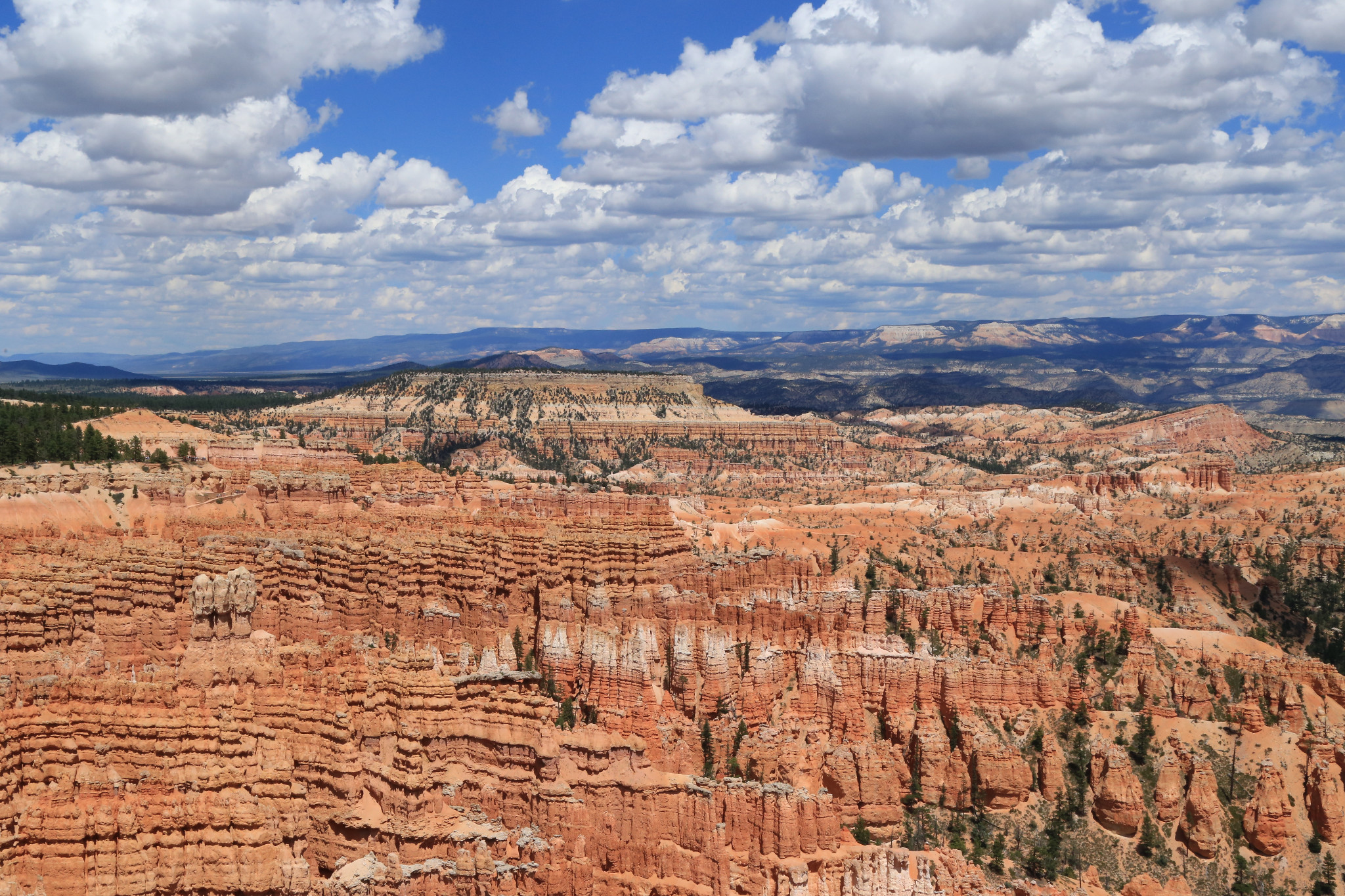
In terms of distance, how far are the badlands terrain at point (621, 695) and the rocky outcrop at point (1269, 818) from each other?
13 centimetres

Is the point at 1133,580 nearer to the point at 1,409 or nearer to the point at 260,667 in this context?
the point at 260,667

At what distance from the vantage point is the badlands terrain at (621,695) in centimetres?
3575

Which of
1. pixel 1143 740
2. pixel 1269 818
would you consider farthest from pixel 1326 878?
pixel 1143 740

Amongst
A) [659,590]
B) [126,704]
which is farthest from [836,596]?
[126,704]

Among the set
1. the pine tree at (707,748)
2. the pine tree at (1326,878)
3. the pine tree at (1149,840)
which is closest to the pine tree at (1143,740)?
the pine tree at (1149,840)

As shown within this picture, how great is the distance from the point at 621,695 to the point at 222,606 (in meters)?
16.7

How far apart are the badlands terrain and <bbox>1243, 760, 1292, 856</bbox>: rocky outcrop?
0.42 ft

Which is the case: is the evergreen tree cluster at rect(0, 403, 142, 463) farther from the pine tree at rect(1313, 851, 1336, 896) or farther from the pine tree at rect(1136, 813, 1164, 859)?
the pine tree at rect(1313, 851, 1336, 896)

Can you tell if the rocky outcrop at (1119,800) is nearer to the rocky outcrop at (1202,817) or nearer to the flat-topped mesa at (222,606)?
the rocky outcrop at (1202,817)

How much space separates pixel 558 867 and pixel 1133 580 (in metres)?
58.2

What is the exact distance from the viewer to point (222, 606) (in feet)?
167

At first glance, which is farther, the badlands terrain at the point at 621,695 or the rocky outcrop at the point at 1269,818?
the rocky outcrop at the point at 1269,818

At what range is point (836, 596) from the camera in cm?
6306

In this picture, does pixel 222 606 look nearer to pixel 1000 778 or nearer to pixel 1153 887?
pixel 1000 778
